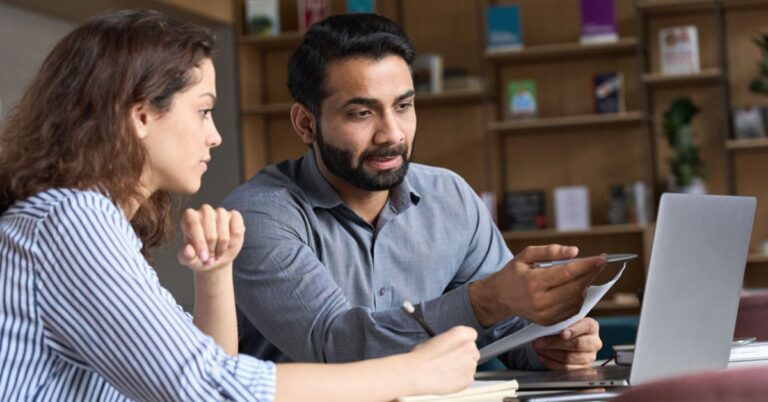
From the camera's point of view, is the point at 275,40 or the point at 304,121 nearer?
the point at 304,121

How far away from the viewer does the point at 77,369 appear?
4.42ft

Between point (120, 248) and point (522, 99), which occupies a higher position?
point (522, 99)

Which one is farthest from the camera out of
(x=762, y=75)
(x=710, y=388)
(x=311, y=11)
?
(x=311, y=11)

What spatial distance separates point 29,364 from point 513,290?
28.7 inches

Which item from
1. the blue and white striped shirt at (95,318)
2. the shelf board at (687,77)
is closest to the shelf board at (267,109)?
the shelf board at (687,77)

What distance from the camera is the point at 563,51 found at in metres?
6.14

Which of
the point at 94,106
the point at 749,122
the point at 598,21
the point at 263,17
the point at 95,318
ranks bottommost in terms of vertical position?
the point at 95,318

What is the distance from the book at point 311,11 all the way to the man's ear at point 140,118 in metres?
5.16

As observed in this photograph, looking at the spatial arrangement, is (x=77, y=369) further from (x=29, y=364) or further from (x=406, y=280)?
(x=406, y=280)

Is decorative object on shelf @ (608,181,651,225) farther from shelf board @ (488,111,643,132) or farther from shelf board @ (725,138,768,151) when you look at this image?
shelf board @ (725,138,768,151)

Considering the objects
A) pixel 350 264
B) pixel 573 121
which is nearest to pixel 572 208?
pixel 573 121

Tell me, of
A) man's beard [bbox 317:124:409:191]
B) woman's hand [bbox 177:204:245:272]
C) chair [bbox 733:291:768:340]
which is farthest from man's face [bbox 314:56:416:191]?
chair [bbox 733:291:768:340]

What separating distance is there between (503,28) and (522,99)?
404mm

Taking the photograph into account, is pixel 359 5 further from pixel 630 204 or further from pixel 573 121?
pixel 630 204
